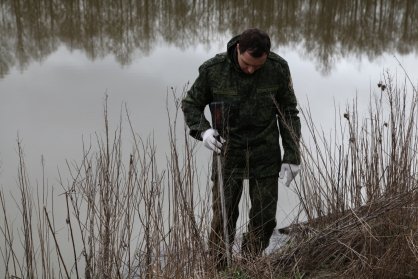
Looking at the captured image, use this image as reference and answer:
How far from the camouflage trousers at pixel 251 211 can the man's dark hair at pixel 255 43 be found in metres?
0.58

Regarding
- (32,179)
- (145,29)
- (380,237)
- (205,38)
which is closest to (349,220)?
(380,237)

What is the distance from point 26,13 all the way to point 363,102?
258 inches

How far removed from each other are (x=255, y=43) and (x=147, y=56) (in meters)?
5.67

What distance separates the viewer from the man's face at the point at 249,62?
7.52 feet

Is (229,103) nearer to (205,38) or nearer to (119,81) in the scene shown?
(119,81)

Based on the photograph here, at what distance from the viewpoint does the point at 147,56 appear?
7773 mm

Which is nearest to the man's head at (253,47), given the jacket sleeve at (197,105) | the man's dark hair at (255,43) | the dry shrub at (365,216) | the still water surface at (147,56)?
the man's dark hair at (255,43)

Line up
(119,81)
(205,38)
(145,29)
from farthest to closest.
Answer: (145,29) → (205,38) → (119,81)

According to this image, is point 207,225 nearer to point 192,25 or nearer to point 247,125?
point 247,125

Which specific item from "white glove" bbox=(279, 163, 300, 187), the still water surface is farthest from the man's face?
the still water surface

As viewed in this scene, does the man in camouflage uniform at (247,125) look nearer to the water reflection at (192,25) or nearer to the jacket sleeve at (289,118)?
the jacket sleeve at (289,118)

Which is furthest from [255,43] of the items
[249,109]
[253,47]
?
[249,109]

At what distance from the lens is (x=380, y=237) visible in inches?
93.4

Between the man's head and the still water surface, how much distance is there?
0.86 meters
